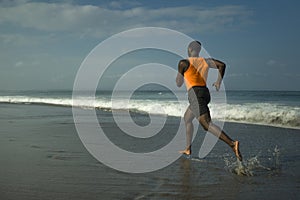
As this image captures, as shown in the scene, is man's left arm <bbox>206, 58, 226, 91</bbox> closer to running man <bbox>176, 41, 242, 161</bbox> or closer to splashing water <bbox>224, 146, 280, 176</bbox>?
running man <bbox>176, 41, 242, 161</bbox>

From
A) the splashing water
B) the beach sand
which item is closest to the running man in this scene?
the splashing water

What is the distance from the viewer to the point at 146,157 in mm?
6328

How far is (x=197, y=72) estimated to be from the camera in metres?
5.68

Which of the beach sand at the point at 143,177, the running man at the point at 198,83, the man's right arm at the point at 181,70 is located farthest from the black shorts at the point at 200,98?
the beach sand at the point at 143,177

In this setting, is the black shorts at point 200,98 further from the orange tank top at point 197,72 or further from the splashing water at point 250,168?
the splashing water at point 250,168

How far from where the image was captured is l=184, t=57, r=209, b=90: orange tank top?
5648 mm

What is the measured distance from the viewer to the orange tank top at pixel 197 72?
5648mm

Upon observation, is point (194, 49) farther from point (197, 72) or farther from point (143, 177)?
point (143, 177)

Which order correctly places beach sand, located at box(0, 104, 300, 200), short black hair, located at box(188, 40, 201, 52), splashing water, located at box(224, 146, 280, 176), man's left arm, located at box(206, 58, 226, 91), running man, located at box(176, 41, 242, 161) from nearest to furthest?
beach sand, located at box(0, 104, 300, 200) → splashing water, located at box(224, 146, 280, 176) → man's left arm, located at box(206, 58, 226, 91) → running man, located at box(176, 41, 242, 161) → short black hair, located at box(188, 40, 201, 52)

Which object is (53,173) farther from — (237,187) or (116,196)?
(237,187)

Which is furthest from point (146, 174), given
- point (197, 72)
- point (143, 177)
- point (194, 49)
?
point (194, 49)

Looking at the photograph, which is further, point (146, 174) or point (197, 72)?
point (197, 72)

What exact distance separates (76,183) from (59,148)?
9.34ft

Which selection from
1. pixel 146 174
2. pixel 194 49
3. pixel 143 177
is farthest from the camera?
pixel 194 49
